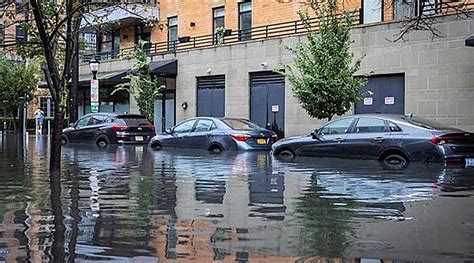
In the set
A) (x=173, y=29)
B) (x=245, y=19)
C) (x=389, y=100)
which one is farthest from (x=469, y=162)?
(x=173, y=29)

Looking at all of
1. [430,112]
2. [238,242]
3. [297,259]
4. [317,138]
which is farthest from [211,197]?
[430,112]

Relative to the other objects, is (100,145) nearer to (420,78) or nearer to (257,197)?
(420,78)

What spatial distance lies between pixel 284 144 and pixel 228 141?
8.07 ft

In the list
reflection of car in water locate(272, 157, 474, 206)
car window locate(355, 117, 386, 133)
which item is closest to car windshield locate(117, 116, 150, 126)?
reflection of car in water locate(272, 157, 474, 206)

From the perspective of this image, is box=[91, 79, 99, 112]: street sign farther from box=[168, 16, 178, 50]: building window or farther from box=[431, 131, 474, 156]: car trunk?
box=[431, 131, 474, 156]: car trunk

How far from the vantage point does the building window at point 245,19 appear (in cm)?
2898

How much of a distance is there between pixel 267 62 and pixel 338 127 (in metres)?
10.6

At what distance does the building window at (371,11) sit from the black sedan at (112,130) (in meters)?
9.02

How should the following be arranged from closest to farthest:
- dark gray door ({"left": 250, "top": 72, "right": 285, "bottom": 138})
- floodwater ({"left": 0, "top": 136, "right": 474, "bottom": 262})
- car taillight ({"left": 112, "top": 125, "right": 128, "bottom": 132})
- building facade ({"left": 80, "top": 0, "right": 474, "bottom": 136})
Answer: floodwater ({"left": 0, "top": 136, "right": 474, "bottom": 262}) < building facade ({"left": 80, "top": 0, "right": 474, "bottom": 136}) < car taillight ({"left": 112, "top": 125, "right": 128, "bottom": 132}) < dark gray door ({"left": 250, "top": 72, "right": 285, "bottom": 138})

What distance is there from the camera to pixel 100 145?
78.3 feet

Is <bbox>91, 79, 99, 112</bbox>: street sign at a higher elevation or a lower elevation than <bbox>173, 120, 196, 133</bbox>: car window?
higher

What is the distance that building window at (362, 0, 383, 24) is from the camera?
2333 centimetres

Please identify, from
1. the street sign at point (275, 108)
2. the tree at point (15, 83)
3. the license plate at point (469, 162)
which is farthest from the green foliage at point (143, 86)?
the license plate at point (469, 162)

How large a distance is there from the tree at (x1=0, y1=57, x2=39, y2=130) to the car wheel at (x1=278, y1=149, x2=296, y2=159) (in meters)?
23.9
